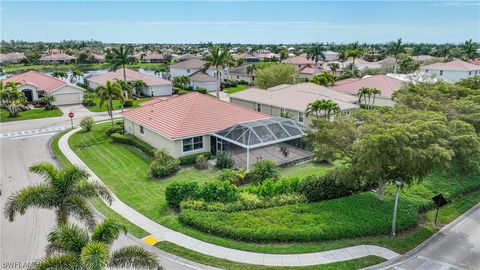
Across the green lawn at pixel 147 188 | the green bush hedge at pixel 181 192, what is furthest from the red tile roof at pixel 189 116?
the green bush hedge at pixel 181 192

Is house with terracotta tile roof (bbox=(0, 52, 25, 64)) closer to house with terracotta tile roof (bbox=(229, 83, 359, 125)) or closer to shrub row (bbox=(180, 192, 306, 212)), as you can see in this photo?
house with terracotta tile roof (bbox=(229, 83, 359, 125))

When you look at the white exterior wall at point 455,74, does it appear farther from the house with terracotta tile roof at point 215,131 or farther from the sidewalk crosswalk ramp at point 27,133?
the sidewalk crosswalk ramp at point 27,133

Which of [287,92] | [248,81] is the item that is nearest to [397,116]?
[287,92]

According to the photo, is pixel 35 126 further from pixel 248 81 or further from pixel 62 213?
pixel 248 81

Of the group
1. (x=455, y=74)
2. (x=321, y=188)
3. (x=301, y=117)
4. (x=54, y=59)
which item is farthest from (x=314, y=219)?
(x=54, y=59)

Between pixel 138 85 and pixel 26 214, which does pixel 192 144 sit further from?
pixel 138 85

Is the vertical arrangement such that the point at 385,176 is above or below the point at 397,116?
below

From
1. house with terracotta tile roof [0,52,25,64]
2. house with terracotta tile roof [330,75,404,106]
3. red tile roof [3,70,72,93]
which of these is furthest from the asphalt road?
house with terracotta tile roof [0,52,25,64]
